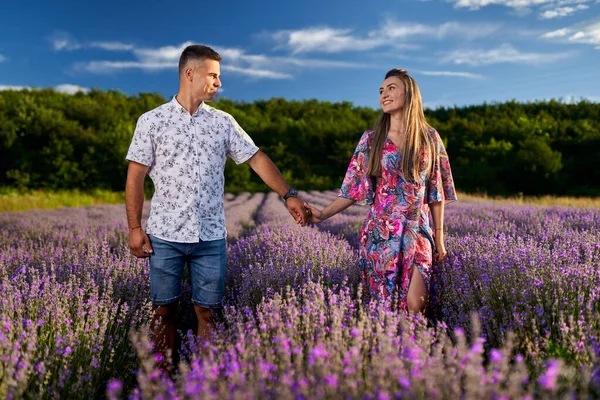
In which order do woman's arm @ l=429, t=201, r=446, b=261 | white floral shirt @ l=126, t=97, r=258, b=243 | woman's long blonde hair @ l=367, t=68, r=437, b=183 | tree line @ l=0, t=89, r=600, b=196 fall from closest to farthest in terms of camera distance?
white floral shirt @ l=126, t=97, r=258, b=243 < woman's long blonde hair @ l=367, t=68, r=437, b=183 < woman's arm @ l=429, t=201, r=446, b=261 < tree line @ l=0, t=89, r=600, b=196

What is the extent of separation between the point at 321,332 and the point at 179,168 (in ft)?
4.30

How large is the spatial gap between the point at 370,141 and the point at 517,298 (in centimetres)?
131

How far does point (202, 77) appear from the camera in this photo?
2643 mm

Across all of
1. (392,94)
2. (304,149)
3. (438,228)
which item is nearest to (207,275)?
(438,228)

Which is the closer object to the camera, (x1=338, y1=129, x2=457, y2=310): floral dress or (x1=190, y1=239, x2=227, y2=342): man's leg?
(x1=190, y1=239, x2=227, y2=342): man's leg

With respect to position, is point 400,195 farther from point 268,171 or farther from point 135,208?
point 135,208

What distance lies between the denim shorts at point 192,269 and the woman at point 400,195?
3.10 ft

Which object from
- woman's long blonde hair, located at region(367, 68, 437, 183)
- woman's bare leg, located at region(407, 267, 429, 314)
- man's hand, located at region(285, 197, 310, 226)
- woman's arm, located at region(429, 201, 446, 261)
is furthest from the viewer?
man's hand, located at region(285, 197, 310, 226)

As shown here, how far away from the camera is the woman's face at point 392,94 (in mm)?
2863

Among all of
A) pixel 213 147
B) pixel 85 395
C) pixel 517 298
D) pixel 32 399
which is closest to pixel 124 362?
pixel 85 395

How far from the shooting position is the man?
259cm

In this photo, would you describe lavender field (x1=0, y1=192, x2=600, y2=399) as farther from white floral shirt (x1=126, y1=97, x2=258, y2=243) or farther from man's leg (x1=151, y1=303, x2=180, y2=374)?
white floral shirt (x1=126, y1=97, x2=258, y2=243)

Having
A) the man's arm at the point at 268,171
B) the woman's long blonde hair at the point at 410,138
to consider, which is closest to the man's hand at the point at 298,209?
the man's arm at the point at 268,171

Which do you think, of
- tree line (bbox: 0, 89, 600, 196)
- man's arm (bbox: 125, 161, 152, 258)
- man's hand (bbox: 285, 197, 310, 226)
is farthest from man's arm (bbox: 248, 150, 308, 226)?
tree line (bbox: 0, 89, 600, 196)
